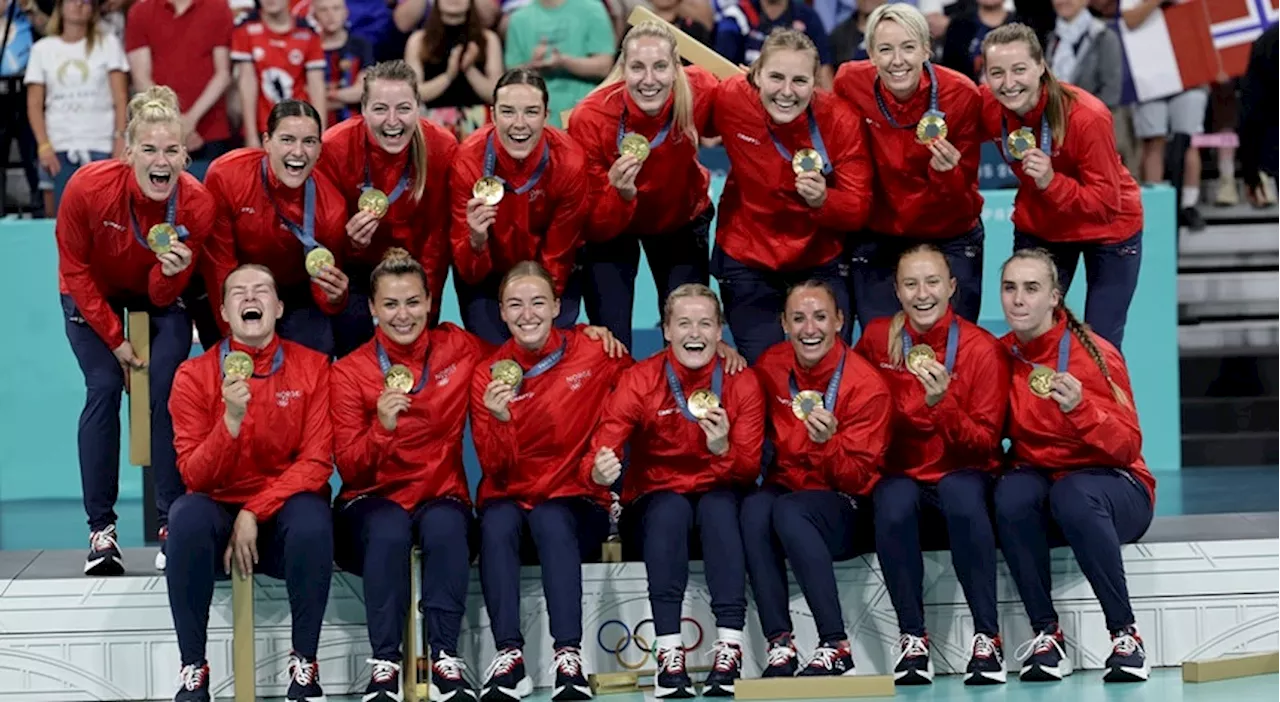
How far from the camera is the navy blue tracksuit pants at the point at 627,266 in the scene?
24.0ft

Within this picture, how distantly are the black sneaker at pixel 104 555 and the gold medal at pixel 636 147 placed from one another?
2392 mm

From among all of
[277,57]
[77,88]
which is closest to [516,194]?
[277,57]

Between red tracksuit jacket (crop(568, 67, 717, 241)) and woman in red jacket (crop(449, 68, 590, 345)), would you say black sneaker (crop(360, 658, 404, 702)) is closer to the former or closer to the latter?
woman in red jacket (crop(449, 68, 590, 345))

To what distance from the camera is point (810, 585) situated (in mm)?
6512

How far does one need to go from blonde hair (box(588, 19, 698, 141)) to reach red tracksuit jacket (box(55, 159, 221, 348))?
1.66 m

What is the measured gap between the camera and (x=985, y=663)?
6.53 metres

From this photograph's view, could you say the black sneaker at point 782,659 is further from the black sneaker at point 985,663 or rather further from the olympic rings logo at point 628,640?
the black sneaker at point 985,663

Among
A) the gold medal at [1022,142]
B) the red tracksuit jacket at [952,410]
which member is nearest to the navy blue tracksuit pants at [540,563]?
the red tracksuit jacket at [952,410]

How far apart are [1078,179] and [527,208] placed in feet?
6.93

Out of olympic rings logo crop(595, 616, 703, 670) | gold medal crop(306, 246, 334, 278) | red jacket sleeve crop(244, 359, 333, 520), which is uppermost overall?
gold medal crop(306, 246, 334, 278)

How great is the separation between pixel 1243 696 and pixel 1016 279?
1.63 m

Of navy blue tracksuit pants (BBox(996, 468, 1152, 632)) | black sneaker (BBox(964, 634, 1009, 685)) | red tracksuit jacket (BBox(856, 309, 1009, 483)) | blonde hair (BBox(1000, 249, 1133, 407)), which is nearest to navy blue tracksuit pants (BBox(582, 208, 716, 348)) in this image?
red tracksuit jacket (BBox(856, 309, 1009, 483))

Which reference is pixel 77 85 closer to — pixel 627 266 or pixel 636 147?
pixel 627 266

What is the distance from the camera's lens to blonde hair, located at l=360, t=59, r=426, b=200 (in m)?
6.79
